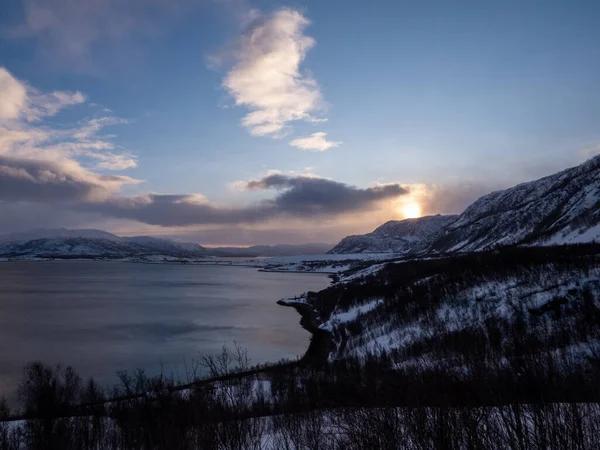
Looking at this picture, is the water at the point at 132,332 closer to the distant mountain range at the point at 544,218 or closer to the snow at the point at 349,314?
the snow at the point at 349,314

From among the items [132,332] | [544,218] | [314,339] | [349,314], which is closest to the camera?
[314,339]

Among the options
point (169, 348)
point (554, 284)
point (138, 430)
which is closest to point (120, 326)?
point (169, 348)

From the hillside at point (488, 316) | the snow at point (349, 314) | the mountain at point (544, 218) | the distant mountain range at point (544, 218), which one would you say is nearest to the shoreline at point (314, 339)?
the hillside at point (488, 316)

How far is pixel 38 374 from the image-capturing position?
936 inches

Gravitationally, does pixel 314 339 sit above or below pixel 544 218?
below

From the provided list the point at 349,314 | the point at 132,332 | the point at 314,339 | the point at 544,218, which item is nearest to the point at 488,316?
the point at 314,339

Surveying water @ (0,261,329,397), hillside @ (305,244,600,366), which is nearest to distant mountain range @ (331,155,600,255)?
hillside @ (305,244,600,366)

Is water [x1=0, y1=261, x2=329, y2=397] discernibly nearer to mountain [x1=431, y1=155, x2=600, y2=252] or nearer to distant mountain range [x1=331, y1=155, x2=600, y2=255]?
distant mountain range [x1=331, y1=155, x2=600, y2=255]

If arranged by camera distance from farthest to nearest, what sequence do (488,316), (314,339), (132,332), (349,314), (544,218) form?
(544,218) < (349,314) < (132,332) < (314,339) < (488,316)

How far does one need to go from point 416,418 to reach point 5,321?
206 feet

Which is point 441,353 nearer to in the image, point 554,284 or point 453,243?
point 554,284

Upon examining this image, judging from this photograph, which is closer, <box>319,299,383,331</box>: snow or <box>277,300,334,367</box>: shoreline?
<box>277,300,334,367</box>: shoreline

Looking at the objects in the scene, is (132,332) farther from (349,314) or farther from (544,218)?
(544,218)

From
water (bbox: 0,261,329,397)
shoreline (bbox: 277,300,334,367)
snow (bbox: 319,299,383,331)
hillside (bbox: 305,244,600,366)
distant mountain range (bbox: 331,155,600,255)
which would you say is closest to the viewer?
hillside (bbox: 305,244,600,366)
